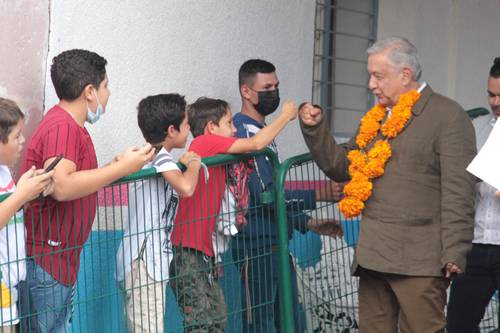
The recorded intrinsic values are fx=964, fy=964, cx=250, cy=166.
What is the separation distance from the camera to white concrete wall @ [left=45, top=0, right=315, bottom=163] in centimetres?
577

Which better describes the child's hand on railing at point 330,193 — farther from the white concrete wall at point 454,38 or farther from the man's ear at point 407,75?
the white concrete wall at point 454,38

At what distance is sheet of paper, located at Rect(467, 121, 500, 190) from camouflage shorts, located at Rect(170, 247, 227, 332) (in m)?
1.44

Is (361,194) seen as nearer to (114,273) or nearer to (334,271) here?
(334,271)

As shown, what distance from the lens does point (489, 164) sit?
469 cm

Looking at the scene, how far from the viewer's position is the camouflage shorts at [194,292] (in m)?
4.90

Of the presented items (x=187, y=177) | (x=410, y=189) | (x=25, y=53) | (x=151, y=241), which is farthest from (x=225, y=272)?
(x=25, y=53)

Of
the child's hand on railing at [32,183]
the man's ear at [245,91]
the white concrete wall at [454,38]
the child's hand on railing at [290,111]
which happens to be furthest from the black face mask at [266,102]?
the white concrete wall at [454,38]

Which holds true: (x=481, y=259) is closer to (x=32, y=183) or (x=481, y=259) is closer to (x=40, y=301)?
(x=40, y=301)

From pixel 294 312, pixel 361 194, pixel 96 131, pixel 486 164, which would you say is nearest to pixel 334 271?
pixel 294 312

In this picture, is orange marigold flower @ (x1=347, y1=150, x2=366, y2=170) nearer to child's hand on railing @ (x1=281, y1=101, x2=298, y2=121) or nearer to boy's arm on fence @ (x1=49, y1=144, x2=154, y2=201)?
child's hand on railing @ (x1=281, y1=101, x2=298, y2=121)

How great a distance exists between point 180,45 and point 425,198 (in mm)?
2311

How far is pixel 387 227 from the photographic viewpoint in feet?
15.7

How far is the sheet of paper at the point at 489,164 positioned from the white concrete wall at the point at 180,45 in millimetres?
2277

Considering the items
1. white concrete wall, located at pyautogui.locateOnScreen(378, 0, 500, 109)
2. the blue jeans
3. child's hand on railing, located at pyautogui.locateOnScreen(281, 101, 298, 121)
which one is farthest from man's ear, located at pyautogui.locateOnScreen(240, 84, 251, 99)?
white concrete wall, located at pyautogui.locateOnScreen(378, 0, 500, 109)
